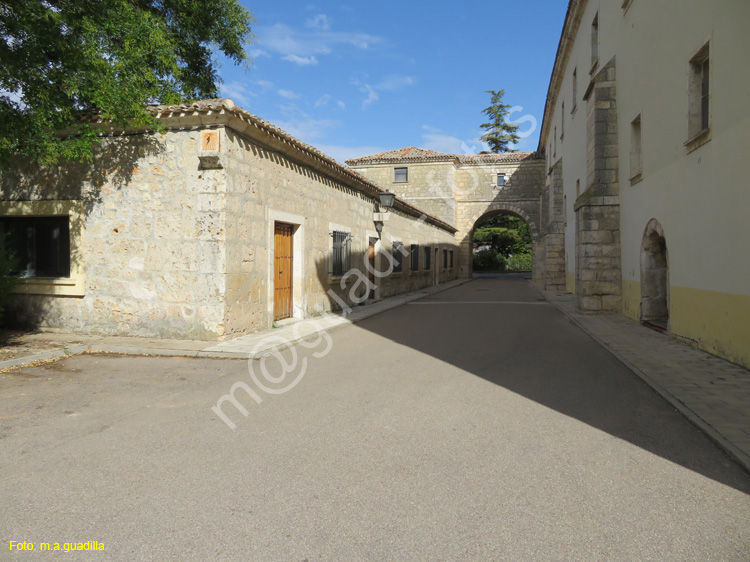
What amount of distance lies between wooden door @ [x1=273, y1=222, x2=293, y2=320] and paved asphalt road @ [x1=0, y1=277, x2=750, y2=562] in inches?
159

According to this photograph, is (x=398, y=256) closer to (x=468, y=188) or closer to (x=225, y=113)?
(x=225, y=113)

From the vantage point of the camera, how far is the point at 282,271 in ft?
33.0

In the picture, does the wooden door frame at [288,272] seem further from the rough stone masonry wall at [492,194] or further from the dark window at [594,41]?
the rough stone masonry wall at [492,194]

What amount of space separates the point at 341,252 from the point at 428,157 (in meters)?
22.8

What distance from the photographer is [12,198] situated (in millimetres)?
8789

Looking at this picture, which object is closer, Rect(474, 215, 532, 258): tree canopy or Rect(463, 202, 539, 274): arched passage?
Rect(463, 202, 539, 274): arched passage

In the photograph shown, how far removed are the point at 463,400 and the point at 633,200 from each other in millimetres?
8114

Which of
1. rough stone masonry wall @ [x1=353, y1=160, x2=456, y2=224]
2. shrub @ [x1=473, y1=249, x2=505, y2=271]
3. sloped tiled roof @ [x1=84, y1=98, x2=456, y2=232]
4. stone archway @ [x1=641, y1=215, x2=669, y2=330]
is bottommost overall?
stone archway @ [x1=641, y1=215, x2=669, y2=330]

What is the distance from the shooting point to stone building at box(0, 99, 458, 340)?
7.71 m

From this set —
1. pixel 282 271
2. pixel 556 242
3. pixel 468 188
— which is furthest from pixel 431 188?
pixel 282 271

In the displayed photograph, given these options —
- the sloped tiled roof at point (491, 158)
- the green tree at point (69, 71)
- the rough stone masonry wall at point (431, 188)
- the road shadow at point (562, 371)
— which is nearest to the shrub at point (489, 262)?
the rough stone masonry wall at point (431, 188)

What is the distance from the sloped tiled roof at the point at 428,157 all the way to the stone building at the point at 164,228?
83.5ft

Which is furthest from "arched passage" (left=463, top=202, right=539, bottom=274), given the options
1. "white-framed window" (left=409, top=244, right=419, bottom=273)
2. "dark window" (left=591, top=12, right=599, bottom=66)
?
"dark window" (left=591, top=12, right=599, bottom=66)

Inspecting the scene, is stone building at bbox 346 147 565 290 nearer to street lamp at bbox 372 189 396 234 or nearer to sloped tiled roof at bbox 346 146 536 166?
sloped tiled roof at bbox 346 146 536 166
